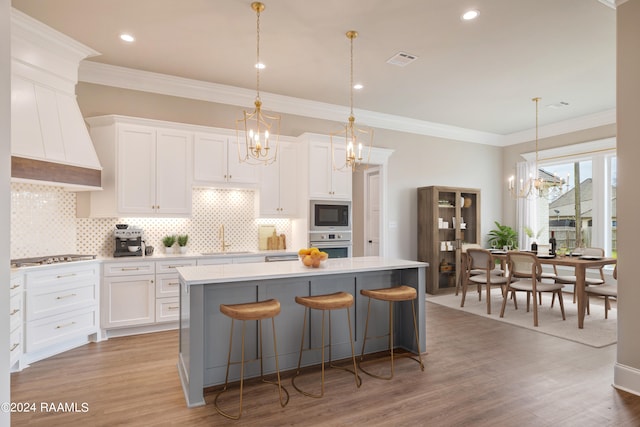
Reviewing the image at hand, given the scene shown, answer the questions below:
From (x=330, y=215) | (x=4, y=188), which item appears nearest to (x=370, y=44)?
(x=330, y=215)

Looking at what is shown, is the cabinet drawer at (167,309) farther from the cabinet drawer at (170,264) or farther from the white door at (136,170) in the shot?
the white door at (136,170)

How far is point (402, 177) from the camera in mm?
6516

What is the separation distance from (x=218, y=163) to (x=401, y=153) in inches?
135

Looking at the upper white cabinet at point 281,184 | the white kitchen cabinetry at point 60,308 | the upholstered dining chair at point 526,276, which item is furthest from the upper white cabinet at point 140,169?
the upholstered dining chair at point 526,276

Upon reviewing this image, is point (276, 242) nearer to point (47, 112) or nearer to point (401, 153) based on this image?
point (401, 153)

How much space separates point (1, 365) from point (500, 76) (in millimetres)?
5381

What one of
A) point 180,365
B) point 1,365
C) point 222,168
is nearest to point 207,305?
point 180,365

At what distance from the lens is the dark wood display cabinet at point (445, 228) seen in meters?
6.32

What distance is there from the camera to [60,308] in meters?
3.48

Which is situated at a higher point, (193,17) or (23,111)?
(193,17)

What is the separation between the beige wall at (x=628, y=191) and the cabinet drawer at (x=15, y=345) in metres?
4.96

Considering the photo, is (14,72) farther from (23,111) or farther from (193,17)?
(193,17)

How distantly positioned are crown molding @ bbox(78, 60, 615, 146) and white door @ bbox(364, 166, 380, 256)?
1138 mm

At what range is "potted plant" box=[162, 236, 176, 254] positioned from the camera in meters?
4.52
